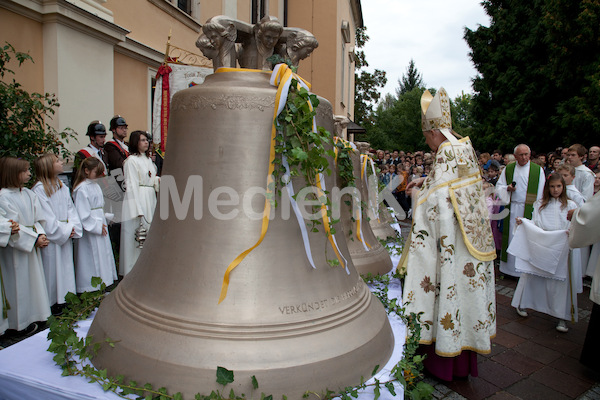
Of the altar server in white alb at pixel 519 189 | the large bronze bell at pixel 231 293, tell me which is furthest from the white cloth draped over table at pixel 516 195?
the large bronze bell at pixel 231 293

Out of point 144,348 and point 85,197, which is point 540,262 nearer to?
point 144,348

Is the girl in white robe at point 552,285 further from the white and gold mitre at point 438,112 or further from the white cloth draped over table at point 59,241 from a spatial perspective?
the white cloth draped over table at point 59,241

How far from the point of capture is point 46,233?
13.4ft

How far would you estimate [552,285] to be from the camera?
442cm

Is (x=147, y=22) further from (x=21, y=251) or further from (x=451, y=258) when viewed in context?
(x=451, y=258)

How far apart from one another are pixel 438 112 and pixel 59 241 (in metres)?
3.88

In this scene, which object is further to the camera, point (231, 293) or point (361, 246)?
point (361, 246)

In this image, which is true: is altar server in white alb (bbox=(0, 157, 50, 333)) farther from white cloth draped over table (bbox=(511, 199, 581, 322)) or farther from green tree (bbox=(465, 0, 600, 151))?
green tree (bbox=(465, 0, 600, 151))

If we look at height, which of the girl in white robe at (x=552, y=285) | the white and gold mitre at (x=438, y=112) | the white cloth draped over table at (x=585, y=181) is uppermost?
the white and gold mitre at (x=438, y=112)

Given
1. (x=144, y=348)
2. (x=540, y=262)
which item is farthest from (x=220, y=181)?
(x=540, y=262)

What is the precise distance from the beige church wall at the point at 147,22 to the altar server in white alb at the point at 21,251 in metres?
4.33

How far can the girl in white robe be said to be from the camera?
14.2 ft

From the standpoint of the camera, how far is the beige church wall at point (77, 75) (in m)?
5.83

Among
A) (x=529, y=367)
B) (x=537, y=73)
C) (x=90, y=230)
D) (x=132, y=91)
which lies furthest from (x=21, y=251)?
(x=537, y=73)
